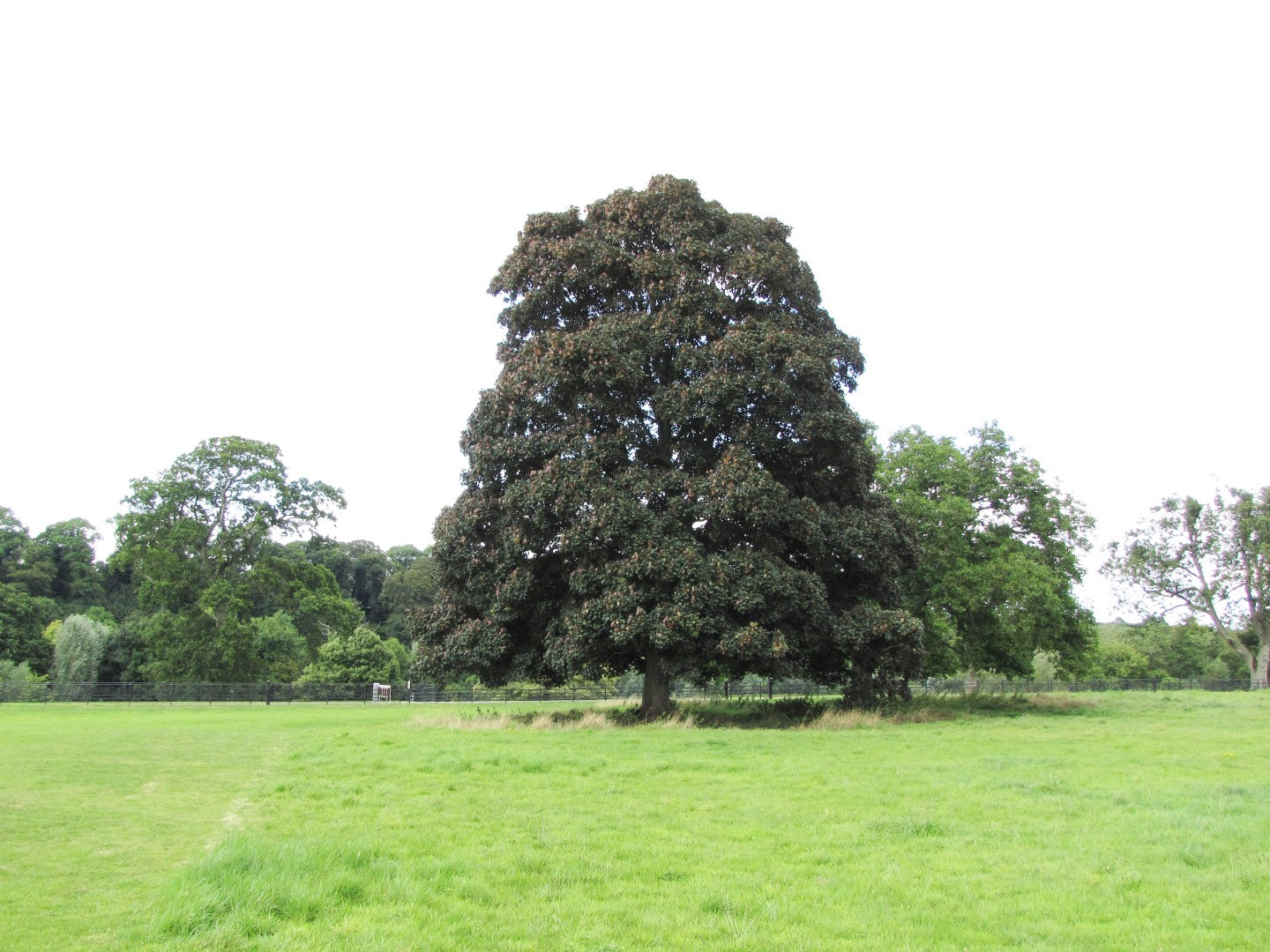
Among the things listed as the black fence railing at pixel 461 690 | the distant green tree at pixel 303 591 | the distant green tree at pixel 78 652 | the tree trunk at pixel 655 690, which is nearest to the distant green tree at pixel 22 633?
the distant green tree at pixel 78 652

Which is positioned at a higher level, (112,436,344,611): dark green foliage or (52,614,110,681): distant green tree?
(112,436,344,611): dark green foliage

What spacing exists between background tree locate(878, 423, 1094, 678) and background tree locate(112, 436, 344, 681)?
107ft

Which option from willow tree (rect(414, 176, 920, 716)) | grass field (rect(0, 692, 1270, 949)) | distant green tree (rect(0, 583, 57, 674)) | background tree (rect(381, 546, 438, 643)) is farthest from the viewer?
background tree (rect(381, 546, 438, 643))

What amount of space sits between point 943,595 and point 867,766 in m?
18.4

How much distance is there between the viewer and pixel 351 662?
5766cm

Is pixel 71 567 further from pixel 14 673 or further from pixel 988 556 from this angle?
pixel 988 556

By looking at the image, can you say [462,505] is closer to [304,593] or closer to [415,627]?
[415,627]

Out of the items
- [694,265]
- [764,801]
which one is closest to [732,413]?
[694,265]

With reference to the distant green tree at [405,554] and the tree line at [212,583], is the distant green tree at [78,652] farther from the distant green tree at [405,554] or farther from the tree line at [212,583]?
the distant green tree at [405,554]

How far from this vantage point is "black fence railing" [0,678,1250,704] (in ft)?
146

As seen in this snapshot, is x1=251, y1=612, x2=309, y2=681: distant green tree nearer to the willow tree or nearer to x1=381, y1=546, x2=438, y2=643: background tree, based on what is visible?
x1=381, y1=546, x2=438, y2=643: background tree

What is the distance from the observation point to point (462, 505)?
82.7 ft

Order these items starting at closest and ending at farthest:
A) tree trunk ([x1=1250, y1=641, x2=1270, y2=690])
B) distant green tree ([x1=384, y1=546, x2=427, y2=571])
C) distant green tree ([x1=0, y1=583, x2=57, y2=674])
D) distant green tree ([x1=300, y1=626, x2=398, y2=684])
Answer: distant green tree ([x1=300, y1=626, x2=398, y2=684])
distant green tree ([x1=0, y1=583, x2=57, y2=674])
tree trunk ([x1=1250, y1=641, x2=1270, y2=690])
distant green tree ([x1=384, y1=546, x2=427, y2=571])

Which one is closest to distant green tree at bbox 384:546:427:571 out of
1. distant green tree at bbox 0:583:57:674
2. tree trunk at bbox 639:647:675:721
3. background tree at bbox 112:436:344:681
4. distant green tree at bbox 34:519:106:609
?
distant green tree at bbox 34:519:106:609
